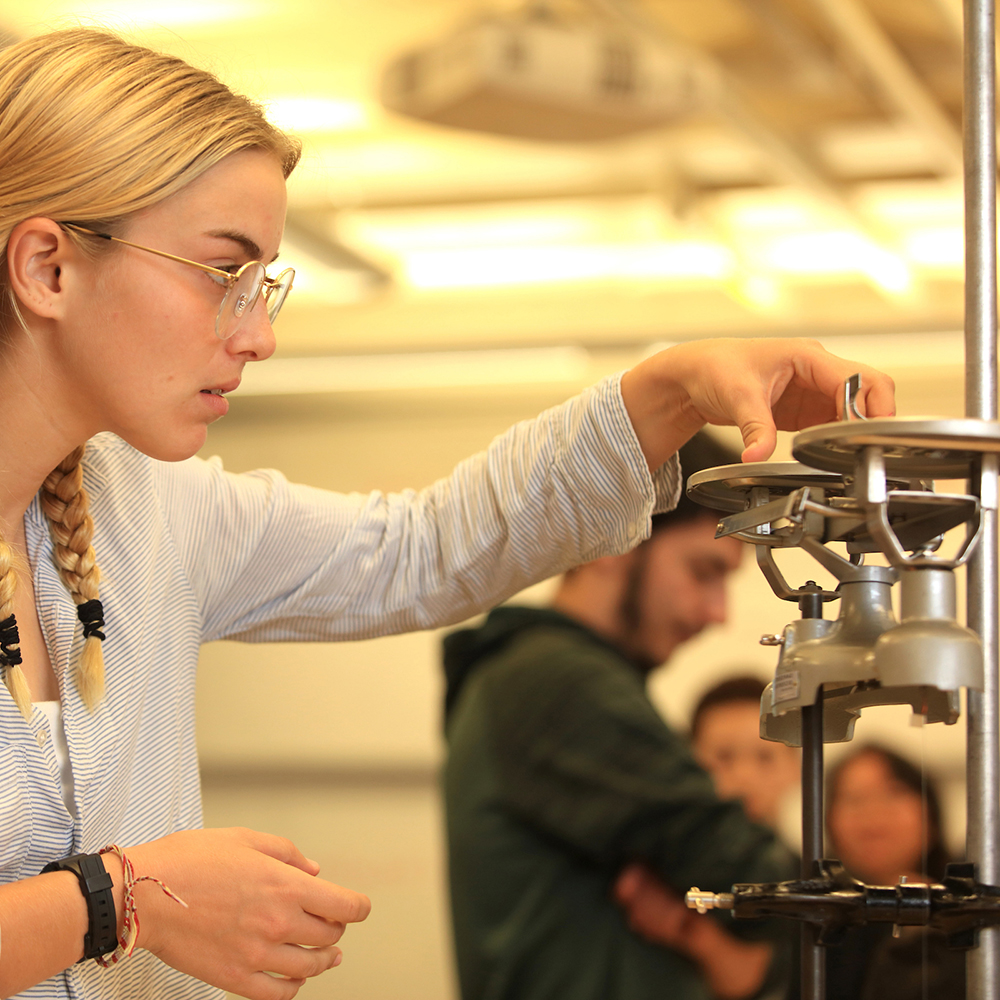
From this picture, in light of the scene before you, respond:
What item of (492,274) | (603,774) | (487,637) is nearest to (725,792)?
(603,774)

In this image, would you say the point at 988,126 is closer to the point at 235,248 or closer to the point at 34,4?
the point at 235,248

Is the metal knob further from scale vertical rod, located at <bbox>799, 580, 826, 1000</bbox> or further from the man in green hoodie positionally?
the man in green hoodie

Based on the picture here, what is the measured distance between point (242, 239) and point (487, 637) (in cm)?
140

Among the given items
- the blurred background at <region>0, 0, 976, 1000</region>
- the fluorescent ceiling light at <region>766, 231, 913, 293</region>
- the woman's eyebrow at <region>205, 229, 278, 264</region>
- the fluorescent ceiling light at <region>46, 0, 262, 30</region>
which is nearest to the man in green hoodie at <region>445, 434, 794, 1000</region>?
the blurred background at <region>0, 0, 976, 1000</region>

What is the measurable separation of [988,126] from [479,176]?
10.5ft

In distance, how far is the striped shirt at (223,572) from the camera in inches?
38.7

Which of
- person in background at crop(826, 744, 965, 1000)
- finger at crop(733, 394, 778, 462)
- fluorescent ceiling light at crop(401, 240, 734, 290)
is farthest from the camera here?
fluorescent ceiling light at crop(401, 240, 734, 290)

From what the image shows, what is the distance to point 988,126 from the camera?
834 mm

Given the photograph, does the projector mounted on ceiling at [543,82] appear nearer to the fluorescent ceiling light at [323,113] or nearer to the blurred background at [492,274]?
the blurred background at [492,274]

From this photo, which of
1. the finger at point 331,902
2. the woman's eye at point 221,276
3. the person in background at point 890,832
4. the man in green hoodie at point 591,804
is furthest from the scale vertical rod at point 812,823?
the person in background at point 890,832

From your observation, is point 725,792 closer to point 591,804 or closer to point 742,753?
point 742,753

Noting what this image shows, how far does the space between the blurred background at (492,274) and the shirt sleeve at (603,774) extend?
74cm

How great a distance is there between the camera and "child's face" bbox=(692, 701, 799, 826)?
2754mm

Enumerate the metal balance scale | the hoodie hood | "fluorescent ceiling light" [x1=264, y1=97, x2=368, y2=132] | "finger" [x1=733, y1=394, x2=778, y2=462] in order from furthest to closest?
"fluorescent ceiling light" [x1=264, y1=97, x2=368, y2=132]
the hoodie hood
"finger" [x1=733, y1=394, x2=778, y2=462]
the metal balance scale
